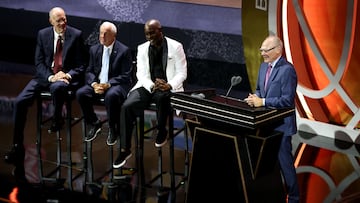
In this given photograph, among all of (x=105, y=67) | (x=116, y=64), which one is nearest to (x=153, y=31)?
(x=116, y=64)

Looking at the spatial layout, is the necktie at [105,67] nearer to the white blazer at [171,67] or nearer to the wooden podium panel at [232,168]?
the white blazer at [171,67]

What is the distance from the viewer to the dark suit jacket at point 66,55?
652 centimetres

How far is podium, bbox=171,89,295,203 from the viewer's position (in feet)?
15.9

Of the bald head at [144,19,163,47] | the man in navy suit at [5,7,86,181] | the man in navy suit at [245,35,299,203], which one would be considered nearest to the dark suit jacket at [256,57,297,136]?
the man in navy suit at [245,35,299,203]

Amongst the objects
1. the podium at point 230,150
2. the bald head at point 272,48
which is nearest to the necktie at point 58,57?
the podium at point 230,150

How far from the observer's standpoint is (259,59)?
24.0ft

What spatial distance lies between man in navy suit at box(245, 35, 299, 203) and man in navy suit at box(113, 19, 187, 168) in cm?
105

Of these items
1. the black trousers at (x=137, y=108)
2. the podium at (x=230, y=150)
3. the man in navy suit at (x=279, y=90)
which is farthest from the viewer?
the black trousers at (x=137, y=108)

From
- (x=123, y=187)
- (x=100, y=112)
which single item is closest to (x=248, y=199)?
(x=123, y=187)

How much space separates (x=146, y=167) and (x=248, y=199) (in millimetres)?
1454

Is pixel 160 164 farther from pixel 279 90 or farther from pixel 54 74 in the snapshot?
pixel 279 90

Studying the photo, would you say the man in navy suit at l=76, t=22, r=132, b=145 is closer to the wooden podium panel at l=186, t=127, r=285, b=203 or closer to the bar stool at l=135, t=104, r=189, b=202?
the bar stool at l=135, t=104, r=189, b=202

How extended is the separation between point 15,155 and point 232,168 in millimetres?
2309

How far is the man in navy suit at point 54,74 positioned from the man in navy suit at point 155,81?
63 cm
